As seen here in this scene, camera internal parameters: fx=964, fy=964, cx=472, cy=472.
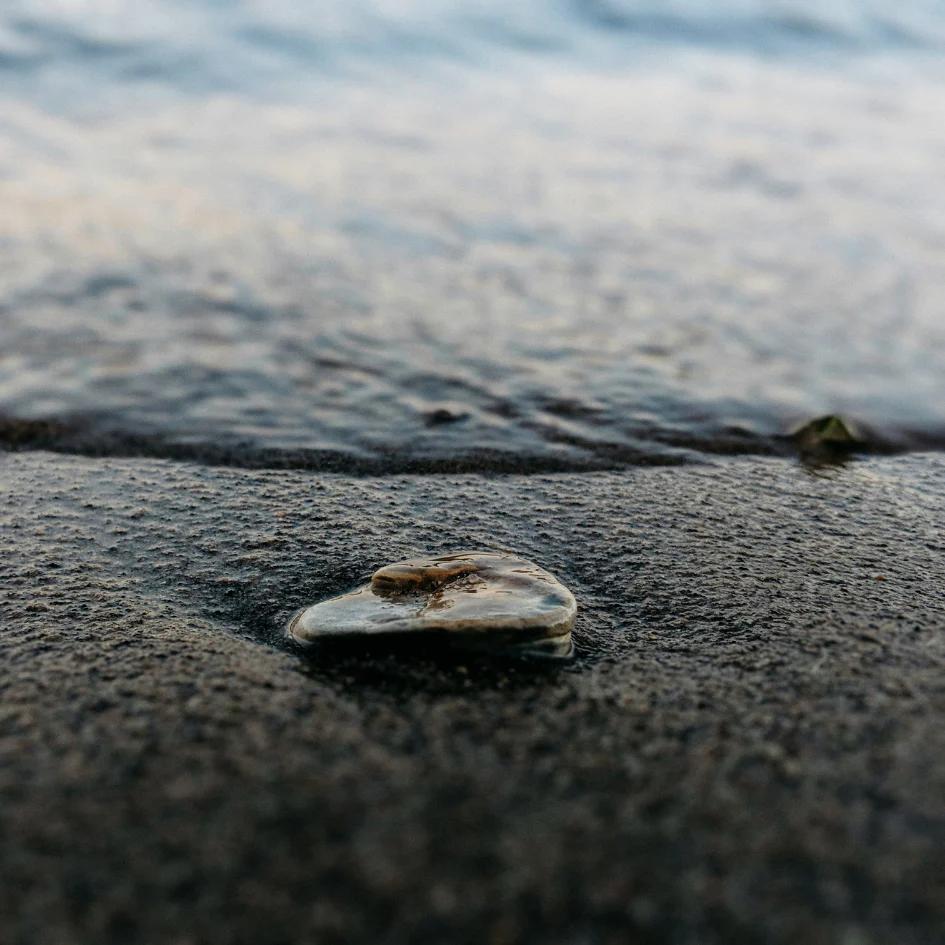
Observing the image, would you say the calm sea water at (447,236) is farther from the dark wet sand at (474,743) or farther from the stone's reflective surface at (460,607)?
the stone's reflective surface at (460,607)

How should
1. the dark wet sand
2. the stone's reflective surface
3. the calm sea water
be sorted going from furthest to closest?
1. the calm sea water
2. the stone's reflective surface
3. the dark wet sand

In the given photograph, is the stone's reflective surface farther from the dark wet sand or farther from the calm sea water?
the calm sea water

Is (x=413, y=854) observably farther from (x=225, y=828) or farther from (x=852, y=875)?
(x=852, y=875)

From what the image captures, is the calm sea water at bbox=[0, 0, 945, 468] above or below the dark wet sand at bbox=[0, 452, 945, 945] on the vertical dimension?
above

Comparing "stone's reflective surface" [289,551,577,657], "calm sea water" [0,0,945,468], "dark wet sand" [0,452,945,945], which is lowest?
"dark wet sand" [0,452,945,945]

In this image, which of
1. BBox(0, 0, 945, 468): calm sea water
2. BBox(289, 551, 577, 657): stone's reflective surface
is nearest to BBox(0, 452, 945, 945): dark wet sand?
BBox(289, 551, 577, 657): stone's reflective surface

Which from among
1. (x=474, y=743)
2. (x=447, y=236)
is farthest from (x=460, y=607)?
(x=447, y=236)

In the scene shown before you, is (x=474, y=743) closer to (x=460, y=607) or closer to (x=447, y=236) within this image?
(x=460, y=607)
